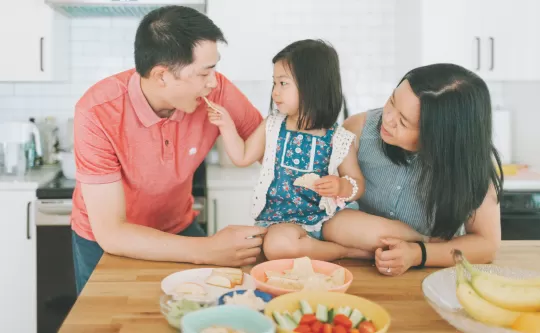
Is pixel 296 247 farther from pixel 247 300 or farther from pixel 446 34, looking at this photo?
Answer: pixel 446 34

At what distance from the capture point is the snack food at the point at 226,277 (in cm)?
142

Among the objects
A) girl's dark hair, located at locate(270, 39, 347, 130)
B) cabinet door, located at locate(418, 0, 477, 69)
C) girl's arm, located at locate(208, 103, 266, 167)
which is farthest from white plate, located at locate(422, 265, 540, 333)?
cabinet door, located at locate(418, 0, 477, 69)

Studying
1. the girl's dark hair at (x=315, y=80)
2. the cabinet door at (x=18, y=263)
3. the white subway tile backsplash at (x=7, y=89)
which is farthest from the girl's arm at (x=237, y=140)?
the white subway tile backsplash at (x=7, y=89)

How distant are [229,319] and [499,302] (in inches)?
19.9

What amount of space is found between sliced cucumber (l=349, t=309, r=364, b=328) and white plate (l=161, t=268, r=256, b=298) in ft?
0.98

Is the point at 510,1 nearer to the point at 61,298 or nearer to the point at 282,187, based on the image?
the point at 282,187

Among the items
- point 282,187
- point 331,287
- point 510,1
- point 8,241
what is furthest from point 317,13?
point 331,287

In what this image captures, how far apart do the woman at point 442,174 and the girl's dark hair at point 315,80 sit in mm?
340

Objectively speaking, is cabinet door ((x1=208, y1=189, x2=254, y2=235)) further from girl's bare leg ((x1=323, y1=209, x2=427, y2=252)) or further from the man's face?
girl's bare leg ((x1=323, y1=209, x2=427, y2=252))

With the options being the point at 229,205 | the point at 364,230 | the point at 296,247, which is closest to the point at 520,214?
the point at 229,205

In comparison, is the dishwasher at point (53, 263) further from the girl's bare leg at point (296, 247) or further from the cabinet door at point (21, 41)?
the girl's bare leg at point (296, 247)

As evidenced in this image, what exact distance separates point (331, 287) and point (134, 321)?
43 centimetres

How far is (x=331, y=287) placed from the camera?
136cm

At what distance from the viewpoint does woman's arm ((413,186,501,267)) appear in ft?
5.26
